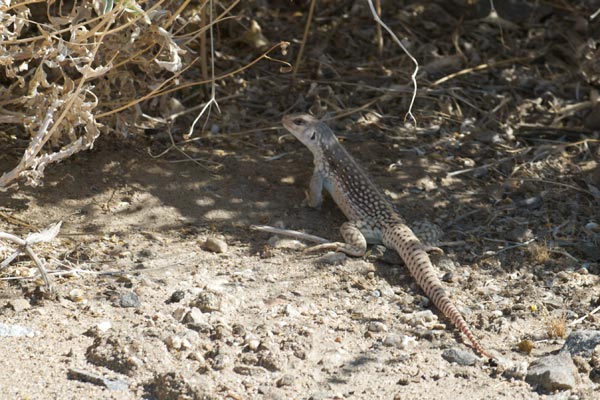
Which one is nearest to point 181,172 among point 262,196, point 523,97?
point 262,196

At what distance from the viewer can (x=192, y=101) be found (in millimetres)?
7332

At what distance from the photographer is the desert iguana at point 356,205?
5.57m

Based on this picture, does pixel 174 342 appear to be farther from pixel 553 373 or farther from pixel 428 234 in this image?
pixel 428 234

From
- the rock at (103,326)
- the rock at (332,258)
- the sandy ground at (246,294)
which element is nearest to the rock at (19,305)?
the sandy ground at (246,294)

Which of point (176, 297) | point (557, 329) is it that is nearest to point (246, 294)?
point (176, 297)

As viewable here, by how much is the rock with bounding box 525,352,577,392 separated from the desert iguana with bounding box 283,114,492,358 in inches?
25.1

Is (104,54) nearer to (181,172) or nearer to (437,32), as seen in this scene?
(181,172)

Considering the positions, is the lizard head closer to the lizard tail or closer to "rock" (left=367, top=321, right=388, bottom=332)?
the lizard tail

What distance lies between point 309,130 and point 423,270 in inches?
62.0

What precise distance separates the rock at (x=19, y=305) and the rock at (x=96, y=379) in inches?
25.0

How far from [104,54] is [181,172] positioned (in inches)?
43.7

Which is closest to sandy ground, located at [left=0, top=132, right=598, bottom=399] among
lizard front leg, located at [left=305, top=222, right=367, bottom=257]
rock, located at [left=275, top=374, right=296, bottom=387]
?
rock, located at [left=275, top=374, right=296, bottom=387]

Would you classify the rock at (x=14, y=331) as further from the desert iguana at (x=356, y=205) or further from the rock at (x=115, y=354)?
A: the desert iguana at (x=356, y=205)

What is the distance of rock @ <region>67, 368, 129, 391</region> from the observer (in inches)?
171
